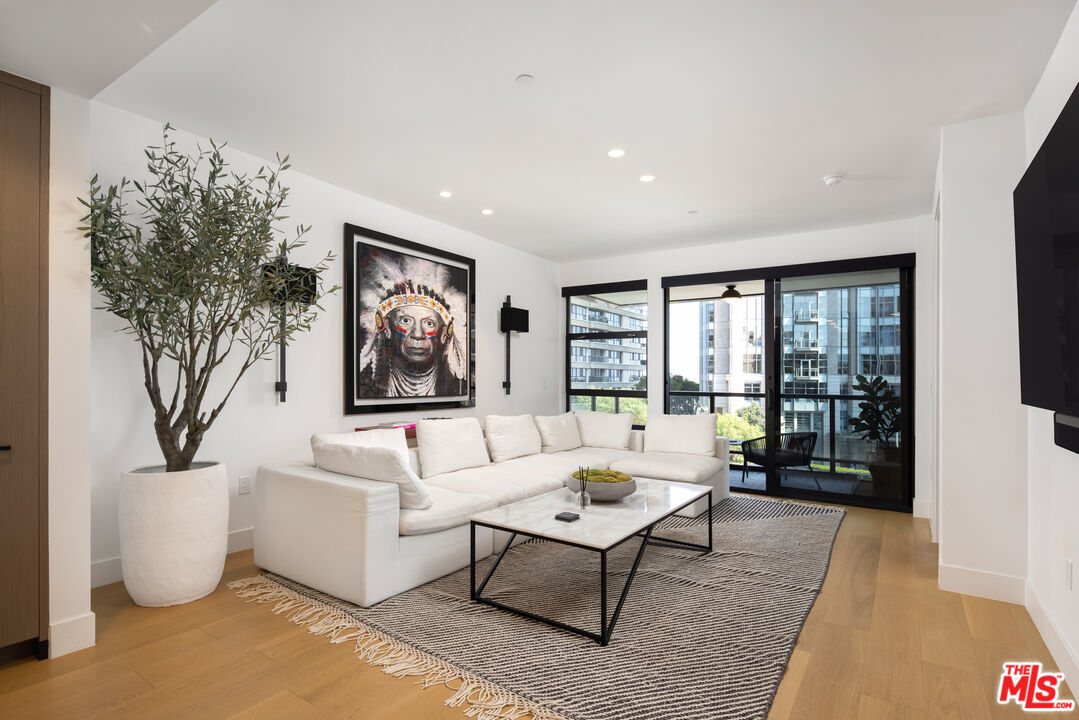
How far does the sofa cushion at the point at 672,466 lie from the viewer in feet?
14.4

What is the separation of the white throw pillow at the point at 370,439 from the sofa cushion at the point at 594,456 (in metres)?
1.52

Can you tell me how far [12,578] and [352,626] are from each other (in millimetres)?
1310

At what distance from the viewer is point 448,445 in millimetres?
4152

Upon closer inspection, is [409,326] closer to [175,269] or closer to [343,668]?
[175,269]

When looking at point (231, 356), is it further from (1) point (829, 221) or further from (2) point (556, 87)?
(1) point (829, 221)

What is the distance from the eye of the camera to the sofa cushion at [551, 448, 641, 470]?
4699 millimetres

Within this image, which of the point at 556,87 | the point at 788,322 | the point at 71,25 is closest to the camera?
the point at 71,25

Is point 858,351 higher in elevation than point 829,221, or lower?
lower

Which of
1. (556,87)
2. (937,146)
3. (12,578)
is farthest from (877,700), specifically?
(12,578)

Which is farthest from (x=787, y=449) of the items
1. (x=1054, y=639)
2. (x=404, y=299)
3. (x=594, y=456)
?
(x=404, y=299)

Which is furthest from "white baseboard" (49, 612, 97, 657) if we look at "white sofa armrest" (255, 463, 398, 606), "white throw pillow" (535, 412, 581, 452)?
"white throw pillow" (535, 412, 581, 452)

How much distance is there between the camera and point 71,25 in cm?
189

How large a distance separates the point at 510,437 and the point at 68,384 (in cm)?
307

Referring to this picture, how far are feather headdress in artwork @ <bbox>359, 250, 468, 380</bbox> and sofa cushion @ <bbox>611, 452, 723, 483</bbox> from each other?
70.3 inches
